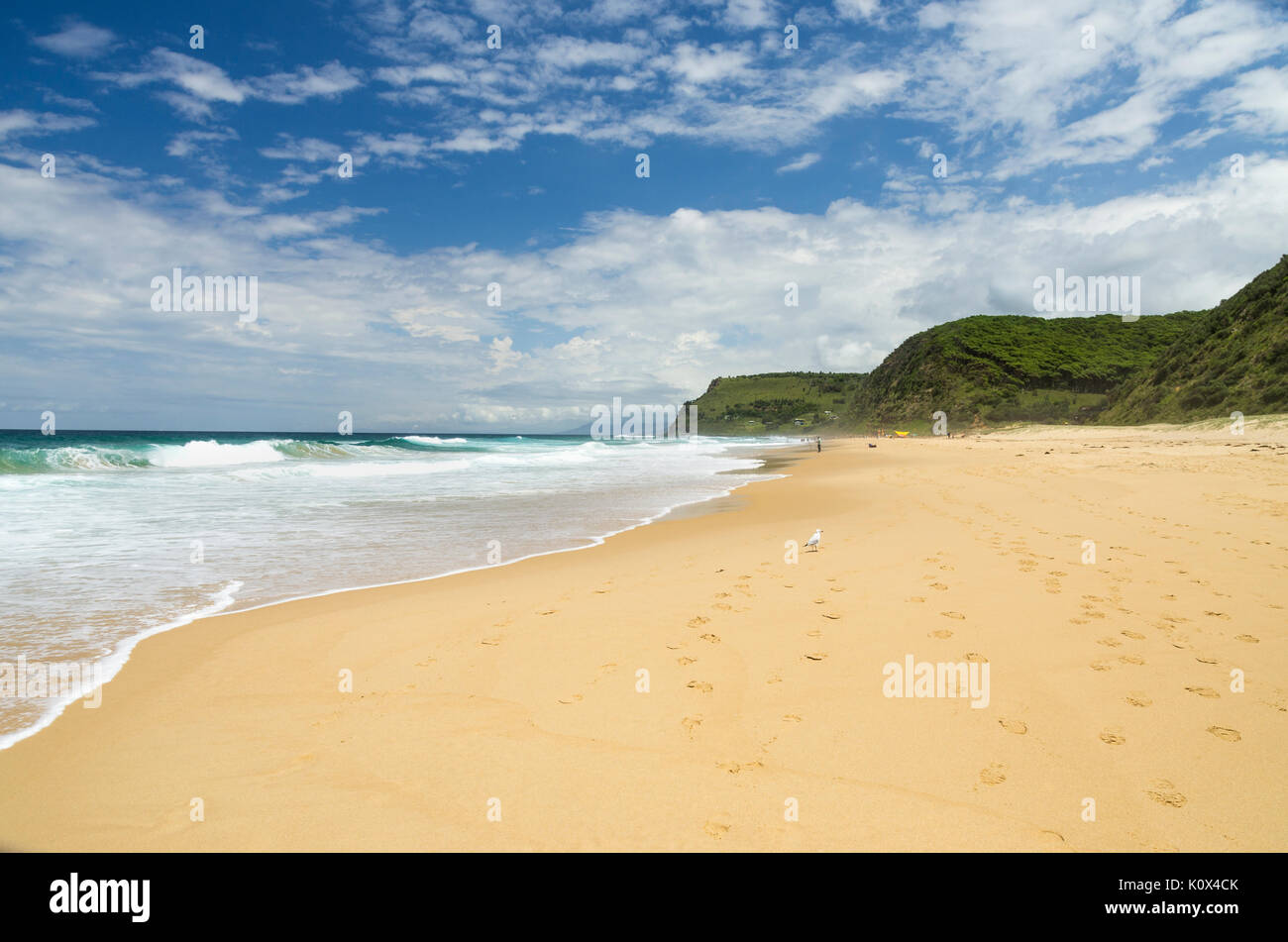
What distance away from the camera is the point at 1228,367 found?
137 ft

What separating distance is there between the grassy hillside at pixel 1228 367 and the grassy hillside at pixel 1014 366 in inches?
781

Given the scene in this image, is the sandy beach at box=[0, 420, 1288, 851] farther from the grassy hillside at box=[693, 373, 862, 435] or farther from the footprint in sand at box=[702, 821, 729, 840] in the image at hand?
the grassy hillside at box=[693, 373, 862, 435]

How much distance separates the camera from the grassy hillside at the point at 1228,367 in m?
36.6

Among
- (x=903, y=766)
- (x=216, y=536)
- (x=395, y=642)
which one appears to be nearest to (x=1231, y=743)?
(x=903, y=766)

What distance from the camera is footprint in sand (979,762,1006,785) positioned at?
321 centimetres

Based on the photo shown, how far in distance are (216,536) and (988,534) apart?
1372 cm

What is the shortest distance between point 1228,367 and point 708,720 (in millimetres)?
56788

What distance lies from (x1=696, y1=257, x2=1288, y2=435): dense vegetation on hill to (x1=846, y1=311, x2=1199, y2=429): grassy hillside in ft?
0.62

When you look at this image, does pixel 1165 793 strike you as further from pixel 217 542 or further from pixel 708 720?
pixel 217 542

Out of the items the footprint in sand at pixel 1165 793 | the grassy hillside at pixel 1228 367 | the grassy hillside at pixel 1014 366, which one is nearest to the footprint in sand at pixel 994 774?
the footprint in sand at pixel 1165 793
